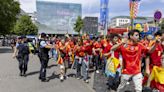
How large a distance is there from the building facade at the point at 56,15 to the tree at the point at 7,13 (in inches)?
1179

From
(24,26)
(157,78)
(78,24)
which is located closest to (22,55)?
(157,78)

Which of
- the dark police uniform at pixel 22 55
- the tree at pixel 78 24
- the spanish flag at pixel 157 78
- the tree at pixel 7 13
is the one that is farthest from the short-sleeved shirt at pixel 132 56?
the tree at pixel 78 24

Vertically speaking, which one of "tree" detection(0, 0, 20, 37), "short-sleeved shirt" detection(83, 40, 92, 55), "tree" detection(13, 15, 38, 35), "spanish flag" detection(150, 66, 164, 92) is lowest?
"tree" detection(13, 15, 38, 35)

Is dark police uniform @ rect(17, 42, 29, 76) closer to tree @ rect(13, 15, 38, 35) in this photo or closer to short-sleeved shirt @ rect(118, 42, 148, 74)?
short-sleeved shirt @ rect(118, 42, 148, 74)

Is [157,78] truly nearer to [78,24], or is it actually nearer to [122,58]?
[122,58]

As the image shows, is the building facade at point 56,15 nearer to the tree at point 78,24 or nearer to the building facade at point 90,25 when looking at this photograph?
the tree at point 78,24

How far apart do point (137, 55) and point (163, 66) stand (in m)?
0.87

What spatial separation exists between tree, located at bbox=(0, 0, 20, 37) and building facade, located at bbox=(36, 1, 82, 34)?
29951mm

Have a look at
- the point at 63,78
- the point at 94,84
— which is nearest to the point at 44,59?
the point at 63,78

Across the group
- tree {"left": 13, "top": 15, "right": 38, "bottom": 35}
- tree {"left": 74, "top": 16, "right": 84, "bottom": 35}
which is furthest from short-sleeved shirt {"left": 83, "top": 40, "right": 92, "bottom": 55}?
tree {"left": 13, "top": 15, "right": 38, "bottom": 35}

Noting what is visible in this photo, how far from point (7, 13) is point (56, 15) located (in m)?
35.7

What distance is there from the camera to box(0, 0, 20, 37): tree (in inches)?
1838

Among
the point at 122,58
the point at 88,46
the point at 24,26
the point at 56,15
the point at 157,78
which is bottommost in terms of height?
the point at 24,26

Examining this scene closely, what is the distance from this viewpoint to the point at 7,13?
47.9 metres
